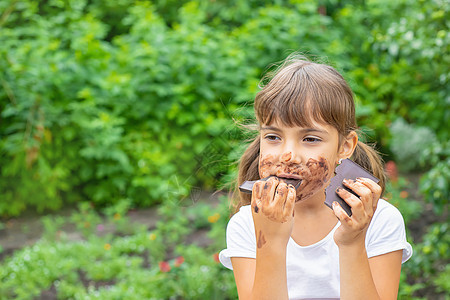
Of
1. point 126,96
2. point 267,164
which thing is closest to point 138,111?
point 126,96

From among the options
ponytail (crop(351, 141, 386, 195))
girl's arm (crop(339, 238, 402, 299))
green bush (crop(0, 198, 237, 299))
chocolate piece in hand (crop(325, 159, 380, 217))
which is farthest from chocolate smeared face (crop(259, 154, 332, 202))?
green bush (crop(0, 198, 237, 299))

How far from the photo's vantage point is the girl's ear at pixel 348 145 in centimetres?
174

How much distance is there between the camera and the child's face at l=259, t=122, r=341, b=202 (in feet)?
5.13

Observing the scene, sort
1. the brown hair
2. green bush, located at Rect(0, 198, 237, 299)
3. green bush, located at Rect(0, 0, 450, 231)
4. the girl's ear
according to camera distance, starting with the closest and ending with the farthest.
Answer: the brown hair < the girl's ear < green bush, located at Rect(0, 198, 237, 299) < green bush, located at Rect(0, 0, 450, 231)

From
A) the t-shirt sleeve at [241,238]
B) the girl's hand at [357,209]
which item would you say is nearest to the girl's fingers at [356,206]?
the girl's hand at [357,209]

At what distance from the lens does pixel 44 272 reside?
153 inches

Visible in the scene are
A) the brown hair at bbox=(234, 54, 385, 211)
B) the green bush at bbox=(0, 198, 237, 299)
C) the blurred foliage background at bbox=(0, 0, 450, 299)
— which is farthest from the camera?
the blurred foliage background at bbox=(0, 0, 450, 299)

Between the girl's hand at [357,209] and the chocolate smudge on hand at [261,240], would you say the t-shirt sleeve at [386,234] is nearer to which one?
the girl's hand at [357,209]

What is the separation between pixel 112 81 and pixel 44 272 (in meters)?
2.15

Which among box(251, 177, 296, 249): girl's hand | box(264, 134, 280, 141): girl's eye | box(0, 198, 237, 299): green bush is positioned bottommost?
box(0, 198, 237, 299): green bush

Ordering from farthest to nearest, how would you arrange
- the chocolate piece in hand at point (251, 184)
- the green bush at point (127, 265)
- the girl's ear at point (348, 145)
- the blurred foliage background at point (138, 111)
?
the blurred foliage background at point (138, 111) → the green bush at point (127, 265) → the girl's ear at point (348, 145) → the chocolate piece in hand at point (251, 184)

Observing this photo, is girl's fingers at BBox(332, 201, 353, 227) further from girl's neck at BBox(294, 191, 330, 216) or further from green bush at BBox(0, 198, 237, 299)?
green bush at BBox(0, 198, 237, 299)

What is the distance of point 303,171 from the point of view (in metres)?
1.57

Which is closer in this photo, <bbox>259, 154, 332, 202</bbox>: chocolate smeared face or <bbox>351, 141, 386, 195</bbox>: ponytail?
<bbox>259, 154, 332, 202</bbox>: chocolate smeared face
